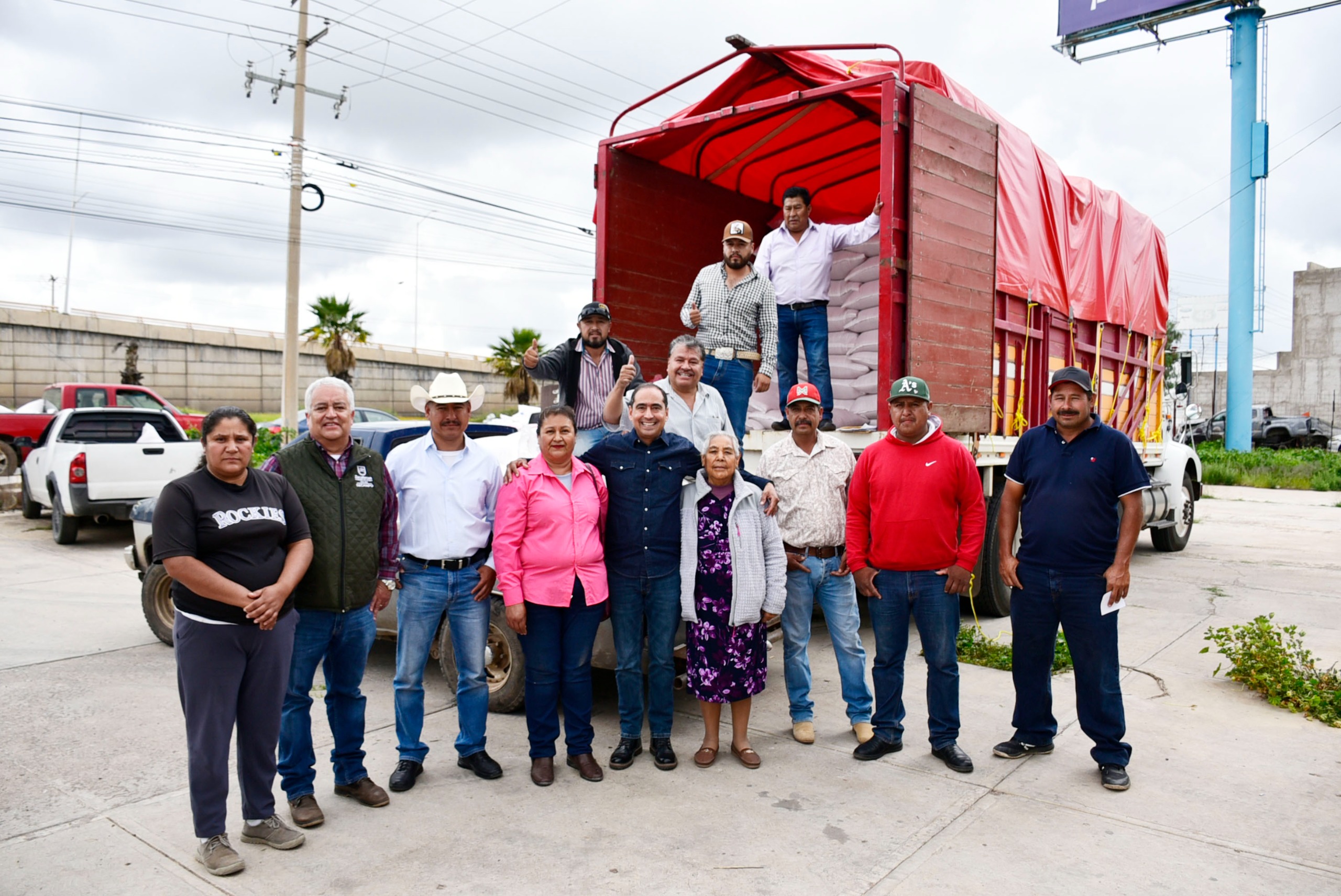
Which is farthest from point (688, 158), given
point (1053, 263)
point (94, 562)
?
point (94, 562)

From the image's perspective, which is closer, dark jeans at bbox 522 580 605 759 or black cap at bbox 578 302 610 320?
dark jeans at bbox 522 580 605 759

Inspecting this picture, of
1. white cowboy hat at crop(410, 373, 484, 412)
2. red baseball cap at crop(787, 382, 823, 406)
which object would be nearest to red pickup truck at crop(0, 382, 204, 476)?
white cowboy hat at crop(410, 373, 484, 412)

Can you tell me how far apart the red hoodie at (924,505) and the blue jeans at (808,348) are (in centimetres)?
174

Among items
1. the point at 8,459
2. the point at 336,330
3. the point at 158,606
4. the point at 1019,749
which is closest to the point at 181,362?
the point at 336,330

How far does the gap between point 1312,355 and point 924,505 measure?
160ft

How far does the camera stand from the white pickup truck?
10.4 meters

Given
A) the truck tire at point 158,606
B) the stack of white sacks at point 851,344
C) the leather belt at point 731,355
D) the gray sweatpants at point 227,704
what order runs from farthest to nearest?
the stack of white sacks at point 851,344
the truck tire at point 158,606
the leather belt at point 731,355
the gray sweatpants at point 227,704

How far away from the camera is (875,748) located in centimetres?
422

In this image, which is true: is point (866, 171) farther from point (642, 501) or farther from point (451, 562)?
point (451, 562)

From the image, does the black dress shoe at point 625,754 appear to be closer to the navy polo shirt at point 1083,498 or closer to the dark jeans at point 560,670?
the dark jeans at point 560,670

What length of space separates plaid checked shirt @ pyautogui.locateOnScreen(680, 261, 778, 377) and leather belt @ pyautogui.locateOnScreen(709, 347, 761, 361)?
17 mm

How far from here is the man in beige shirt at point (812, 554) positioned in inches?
175

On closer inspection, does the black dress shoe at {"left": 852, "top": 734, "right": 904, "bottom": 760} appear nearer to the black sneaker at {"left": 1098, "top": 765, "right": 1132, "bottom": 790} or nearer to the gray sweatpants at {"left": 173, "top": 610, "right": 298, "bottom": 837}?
the black sneaker at {"left": 1098, "top": 765, "right": 1132, "bottom": 790}

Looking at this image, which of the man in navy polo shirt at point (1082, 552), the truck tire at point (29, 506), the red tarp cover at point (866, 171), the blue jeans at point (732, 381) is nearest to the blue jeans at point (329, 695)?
the blue jeans at point (732, 381)
